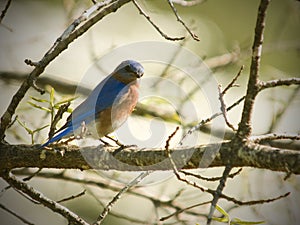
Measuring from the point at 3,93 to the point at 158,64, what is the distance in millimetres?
1754

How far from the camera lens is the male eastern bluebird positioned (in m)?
4.10

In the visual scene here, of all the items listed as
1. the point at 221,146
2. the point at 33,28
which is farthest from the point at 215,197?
the point at 33,28

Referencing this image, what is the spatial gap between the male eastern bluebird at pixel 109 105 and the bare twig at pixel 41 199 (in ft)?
1.91

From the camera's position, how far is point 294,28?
23.1ft

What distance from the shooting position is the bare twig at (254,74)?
8.02 feet

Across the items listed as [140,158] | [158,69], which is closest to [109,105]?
[140,158]

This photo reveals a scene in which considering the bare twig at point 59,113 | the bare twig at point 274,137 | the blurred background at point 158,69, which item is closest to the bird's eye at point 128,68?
the blurred background at point 158,69

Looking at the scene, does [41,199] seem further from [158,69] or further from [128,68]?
[158,69]

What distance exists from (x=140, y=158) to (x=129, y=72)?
5.23ft

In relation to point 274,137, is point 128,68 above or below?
above

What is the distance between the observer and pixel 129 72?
456cm

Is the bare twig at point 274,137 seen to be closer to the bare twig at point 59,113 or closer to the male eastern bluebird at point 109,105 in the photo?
the bare twig at point 59,113

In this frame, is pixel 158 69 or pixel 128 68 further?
pixel 158 69

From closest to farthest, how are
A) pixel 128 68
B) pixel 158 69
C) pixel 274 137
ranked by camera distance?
1. pixel 274 137
2. pixel 128 68
3. pixel 158 69
